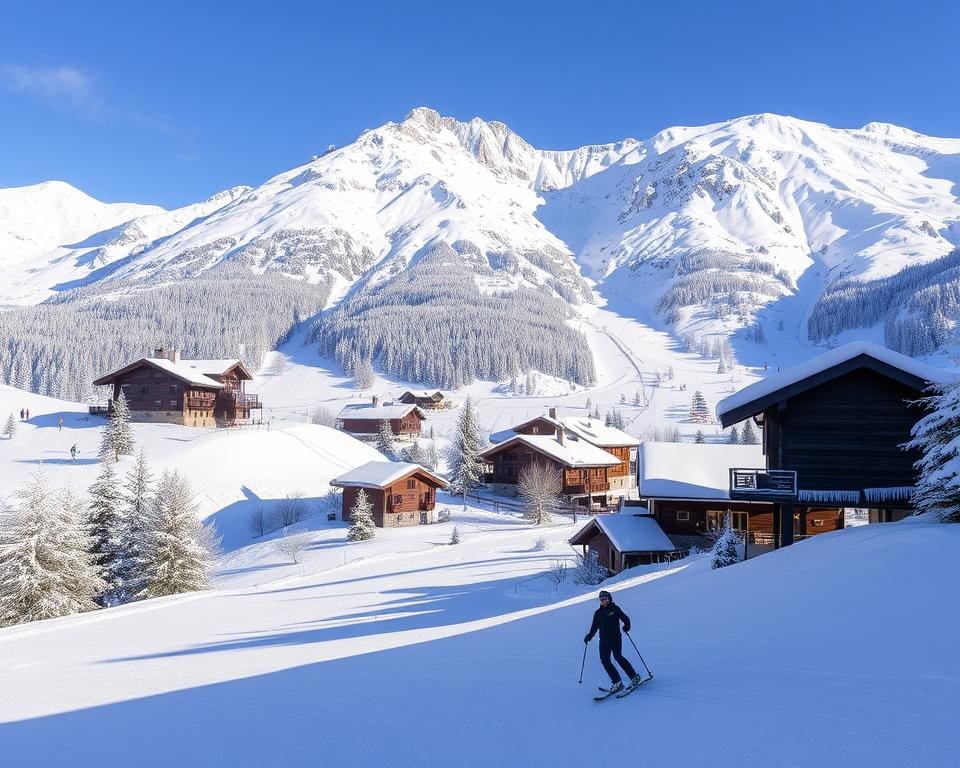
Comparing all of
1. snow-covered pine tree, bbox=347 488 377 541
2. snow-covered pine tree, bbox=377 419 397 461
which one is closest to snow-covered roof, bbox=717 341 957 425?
snow-covered pine tree, bbox=347 488 377 541

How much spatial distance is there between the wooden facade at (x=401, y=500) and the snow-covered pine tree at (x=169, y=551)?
18.5 meters

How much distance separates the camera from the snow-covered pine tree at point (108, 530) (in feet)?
101

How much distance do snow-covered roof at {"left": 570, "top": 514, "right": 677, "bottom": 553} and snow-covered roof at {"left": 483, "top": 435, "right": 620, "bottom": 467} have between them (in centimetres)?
3055

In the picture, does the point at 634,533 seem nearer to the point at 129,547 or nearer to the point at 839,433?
the point at 839,433

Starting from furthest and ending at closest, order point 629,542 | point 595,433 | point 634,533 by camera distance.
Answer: point 595,433 → point 634,533 → point 629,542

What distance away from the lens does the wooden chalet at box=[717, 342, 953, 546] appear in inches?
766

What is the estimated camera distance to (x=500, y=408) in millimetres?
140375

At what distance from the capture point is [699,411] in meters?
131

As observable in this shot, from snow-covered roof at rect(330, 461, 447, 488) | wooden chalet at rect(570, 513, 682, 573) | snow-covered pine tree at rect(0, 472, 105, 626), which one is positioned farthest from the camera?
snow-covered roof at rect(330, 461, 447, 488)

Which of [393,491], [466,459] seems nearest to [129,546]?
[393,491]

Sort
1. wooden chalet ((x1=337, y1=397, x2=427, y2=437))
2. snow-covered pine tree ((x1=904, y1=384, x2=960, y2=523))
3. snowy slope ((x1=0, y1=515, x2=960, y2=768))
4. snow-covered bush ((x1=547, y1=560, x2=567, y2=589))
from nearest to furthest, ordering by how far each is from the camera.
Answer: snowy slope ((x1=0, y1=515, x2=960, y2=768)) → snow-covered pine tree ((x1=904, y1=384, x2=960, y2=523)) → snow-covered bush ((x1=547, y1=560, x2=567, y2=589)) → wooden chalet ((x1=337, y1=397, x2=427, y2=437))

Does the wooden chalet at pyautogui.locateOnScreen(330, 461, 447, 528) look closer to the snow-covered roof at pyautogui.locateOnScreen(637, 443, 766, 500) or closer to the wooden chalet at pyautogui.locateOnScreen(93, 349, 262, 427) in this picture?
the snow-covered roof at pyautogui.locateOnScreen(637, 443, 766, 500)

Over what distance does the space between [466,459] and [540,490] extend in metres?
12.0

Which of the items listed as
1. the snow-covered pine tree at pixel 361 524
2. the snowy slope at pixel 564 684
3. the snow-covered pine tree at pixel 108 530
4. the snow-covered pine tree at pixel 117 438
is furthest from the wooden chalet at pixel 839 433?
the snow-covered pine tree at pixel 117 438
